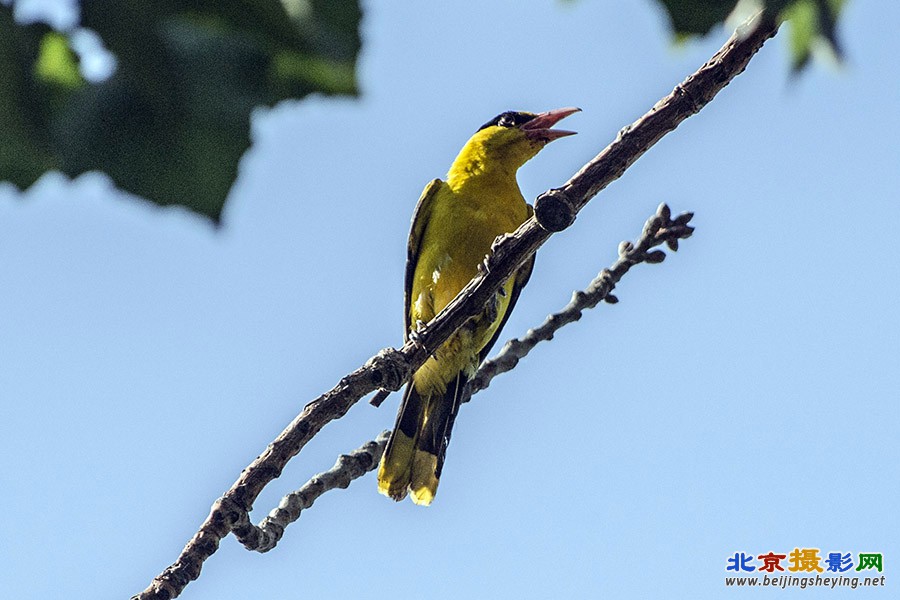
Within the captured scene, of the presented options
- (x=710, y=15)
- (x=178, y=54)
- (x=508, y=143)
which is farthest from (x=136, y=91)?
(x=508, y=143)

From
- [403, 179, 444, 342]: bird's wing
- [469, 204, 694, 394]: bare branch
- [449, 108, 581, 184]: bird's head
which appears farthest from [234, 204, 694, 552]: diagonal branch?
[449, 108, 581, 184]: bird's head

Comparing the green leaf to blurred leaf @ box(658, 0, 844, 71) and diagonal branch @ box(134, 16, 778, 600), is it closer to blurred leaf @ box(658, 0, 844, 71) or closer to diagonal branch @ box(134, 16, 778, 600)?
blurred leaf @ box(658, 0, 844, 71)

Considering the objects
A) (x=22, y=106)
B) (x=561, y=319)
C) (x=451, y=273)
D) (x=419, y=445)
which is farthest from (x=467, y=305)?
(x=22, y=106)

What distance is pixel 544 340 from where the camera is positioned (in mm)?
3984

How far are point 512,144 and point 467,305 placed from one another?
2.82 meters

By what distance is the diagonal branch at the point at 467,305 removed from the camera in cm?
250

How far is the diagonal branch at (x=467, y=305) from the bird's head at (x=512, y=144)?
2.64 m

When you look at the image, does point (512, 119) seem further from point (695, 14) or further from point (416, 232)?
point (695, 14)

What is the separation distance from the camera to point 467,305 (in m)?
3.05

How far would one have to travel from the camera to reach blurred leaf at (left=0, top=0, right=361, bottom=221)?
0.86 metres

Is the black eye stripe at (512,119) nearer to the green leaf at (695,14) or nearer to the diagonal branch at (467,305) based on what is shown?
the diagonal branch at (467,305)

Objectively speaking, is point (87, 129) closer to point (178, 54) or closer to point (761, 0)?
point (178, 54)

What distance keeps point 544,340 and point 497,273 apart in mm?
1099

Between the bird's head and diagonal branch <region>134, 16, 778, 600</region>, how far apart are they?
264 cm
